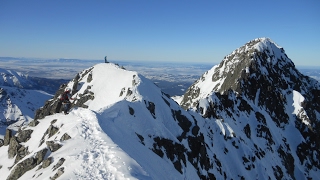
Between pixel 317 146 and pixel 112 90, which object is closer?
pixel 112 90

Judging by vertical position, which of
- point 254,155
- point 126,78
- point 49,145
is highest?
point 126,78

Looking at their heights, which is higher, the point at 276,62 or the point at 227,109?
the point at 276,62

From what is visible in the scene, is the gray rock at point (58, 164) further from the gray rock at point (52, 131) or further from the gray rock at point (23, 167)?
the gray rock at point (52, 131)

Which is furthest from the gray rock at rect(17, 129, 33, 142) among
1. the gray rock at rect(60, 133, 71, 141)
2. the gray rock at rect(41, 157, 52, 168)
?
the gray rock at rect(41, 157, 52, 168)

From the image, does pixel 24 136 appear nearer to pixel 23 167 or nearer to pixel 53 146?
pixel 23 167

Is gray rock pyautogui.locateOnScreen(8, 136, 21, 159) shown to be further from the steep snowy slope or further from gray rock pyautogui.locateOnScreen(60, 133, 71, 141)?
the steep snowy slope

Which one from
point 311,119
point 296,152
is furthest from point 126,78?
point 311,119

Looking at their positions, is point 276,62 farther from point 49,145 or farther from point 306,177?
point 49,145
